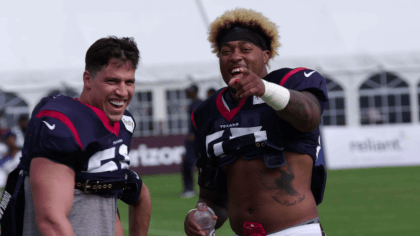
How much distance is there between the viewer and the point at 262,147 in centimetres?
326

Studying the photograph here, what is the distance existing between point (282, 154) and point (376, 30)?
60.8 ft

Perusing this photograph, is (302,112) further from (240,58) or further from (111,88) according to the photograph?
(111,88)

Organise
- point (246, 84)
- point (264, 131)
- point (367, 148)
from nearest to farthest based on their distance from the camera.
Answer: point (246, 84), point (264, 131), point (367, 148)

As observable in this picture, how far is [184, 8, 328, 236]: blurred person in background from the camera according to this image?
322cm

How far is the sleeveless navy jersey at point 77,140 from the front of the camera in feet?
8.82

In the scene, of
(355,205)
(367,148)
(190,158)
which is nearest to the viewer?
(355,205)

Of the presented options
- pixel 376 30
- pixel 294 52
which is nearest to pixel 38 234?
pixel 294 52

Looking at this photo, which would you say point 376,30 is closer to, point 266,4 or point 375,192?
point 266,4

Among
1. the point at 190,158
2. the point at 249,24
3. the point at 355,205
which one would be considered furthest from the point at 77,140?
the point at 190,158

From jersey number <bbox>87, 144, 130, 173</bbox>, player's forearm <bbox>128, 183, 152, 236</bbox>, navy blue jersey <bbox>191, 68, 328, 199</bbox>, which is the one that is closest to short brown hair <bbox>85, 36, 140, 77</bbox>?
jersey number <bbox>87, 144, 130, 173</bbox>

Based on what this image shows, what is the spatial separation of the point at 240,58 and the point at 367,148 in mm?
14187

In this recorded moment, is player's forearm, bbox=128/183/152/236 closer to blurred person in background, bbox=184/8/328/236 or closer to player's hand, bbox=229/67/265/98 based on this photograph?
blurred person in background, bbox=184/8/328/236

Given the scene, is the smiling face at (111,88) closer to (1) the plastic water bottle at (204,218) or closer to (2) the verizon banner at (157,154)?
(1) the plastic water bottle at (204,218)

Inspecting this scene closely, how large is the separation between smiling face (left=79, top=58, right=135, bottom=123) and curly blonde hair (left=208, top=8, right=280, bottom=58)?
0.79m
